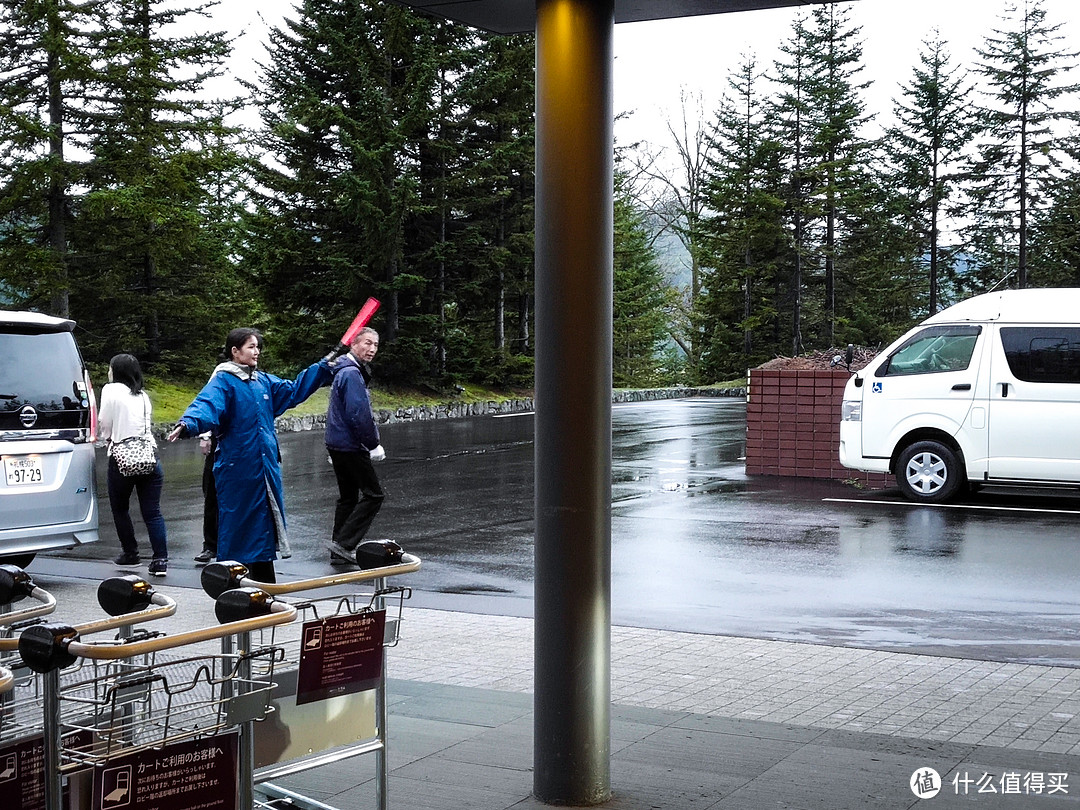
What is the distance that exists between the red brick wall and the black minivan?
9.75 meters

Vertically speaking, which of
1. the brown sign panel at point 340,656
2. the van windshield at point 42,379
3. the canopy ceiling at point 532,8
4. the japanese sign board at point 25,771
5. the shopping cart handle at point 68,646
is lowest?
the japanese sign board at point 25,771

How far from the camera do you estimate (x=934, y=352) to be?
49.6 ft

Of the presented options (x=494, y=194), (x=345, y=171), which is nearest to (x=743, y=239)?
(x=494, y=194)

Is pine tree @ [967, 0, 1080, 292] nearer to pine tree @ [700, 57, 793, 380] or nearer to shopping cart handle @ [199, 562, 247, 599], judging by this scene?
pine tree @ [700, 57, 793, 380]

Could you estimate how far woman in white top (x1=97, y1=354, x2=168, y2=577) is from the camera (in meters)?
11.0

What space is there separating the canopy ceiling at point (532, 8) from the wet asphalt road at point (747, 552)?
4318mm

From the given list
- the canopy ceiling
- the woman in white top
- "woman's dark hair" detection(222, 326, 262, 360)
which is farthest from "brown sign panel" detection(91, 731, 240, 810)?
the woman in white top

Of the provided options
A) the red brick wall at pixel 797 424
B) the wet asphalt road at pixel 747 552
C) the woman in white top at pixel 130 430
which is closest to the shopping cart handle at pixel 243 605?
the wet asphalt road at pixel 747 552

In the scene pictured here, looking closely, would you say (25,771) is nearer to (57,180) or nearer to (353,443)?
(353,443)

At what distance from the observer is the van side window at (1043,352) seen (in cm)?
1430

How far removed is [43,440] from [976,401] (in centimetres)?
993

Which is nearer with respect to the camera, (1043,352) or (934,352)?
(1043,352)

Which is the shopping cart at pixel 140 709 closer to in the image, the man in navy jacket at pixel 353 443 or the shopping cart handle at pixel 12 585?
the shopping cart handle at pixel 12 585

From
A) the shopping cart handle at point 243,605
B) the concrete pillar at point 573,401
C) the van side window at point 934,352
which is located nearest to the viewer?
the shopping cart handle at point 243,605
